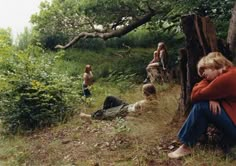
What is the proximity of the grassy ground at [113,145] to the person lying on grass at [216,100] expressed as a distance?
1.36 ft

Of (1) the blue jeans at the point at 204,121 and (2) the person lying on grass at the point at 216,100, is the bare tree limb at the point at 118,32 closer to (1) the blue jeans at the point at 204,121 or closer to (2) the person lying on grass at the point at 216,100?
(2) the person lying on grass at the point at 216,100

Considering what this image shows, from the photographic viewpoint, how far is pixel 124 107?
8656 mm

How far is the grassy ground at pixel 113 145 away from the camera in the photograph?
5.24 m

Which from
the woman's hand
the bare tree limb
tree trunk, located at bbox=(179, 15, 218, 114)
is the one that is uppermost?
the bare tree limb

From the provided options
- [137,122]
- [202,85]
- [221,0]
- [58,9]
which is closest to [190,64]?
[202,85]

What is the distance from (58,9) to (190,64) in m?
13.2

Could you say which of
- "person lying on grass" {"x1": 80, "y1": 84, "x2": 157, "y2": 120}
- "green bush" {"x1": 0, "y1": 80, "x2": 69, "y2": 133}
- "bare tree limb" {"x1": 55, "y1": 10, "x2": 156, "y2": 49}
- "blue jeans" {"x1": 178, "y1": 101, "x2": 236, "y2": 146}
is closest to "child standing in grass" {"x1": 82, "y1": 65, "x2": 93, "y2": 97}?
"green bush" {"x1": 0, "y1": 80, "x2": 69, "y2": 133}

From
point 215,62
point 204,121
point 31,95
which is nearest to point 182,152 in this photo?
point 204,121

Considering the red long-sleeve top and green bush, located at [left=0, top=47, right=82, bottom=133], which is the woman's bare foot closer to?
the red long-sleeve top

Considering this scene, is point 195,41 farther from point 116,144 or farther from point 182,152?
point 116,144

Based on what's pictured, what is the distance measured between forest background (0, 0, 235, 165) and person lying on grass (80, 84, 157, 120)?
0.29 metres

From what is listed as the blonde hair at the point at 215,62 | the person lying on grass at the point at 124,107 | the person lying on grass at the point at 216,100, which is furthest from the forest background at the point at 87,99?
the blonde hair at the point at 215,62

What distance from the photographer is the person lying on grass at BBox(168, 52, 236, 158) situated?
4.67 meters

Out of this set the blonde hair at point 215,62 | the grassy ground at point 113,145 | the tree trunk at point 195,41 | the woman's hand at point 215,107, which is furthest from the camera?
the tree trunk at point 195,41
